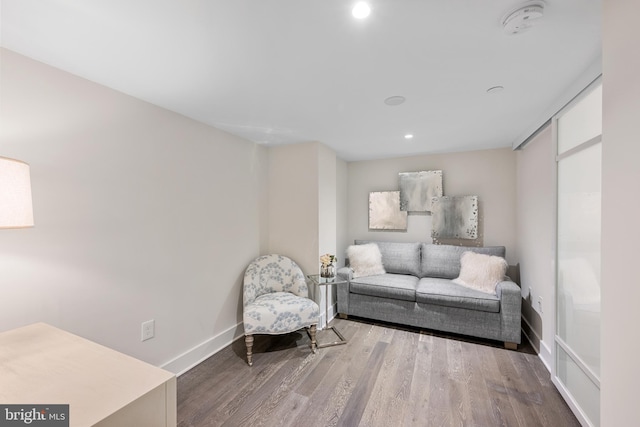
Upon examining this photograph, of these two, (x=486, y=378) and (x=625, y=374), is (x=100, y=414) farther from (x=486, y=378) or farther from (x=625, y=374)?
(x=486, y=378)

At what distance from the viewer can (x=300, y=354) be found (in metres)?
2.43

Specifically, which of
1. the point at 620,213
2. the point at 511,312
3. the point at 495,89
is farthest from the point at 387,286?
the point at 620,213

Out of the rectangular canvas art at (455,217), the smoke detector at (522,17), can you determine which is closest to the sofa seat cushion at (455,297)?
the rectangular canvas art at (455,217)

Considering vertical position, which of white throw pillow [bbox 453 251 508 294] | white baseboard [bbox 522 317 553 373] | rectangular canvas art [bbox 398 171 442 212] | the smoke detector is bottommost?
white baseboard [bbox 522 317 553 373]

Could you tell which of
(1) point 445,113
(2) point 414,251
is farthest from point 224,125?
(2) point 414,251

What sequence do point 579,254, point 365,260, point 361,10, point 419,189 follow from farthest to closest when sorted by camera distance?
point 419,189 → point 365,260 → point 579,254 → point 361,10

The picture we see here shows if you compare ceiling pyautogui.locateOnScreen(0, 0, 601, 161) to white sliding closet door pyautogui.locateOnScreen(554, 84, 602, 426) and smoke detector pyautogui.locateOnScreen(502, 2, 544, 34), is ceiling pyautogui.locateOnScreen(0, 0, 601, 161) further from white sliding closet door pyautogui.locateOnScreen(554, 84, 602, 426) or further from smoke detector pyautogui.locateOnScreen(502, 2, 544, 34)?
white sliding closet door pyautogui.locateOnScreen(554, 84, 602, 426)

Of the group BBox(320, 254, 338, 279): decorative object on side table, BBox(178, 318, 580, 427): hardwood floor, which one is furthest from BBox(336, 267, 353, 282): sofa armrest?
BBox(178, 318, 580, 427): hardwood floor

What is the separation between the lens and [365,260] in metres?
3.42

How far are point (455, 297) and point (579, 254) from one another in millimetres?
1227

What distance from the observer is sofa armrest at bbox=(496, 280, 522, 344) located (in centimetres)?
248

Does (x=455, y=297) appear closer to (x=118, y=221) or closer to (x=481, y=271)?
(x=481, y=271)

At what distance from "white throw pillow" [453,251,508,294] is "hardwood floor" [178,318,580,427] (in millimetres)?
581

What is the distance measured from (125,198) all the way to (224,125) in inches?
41.2
